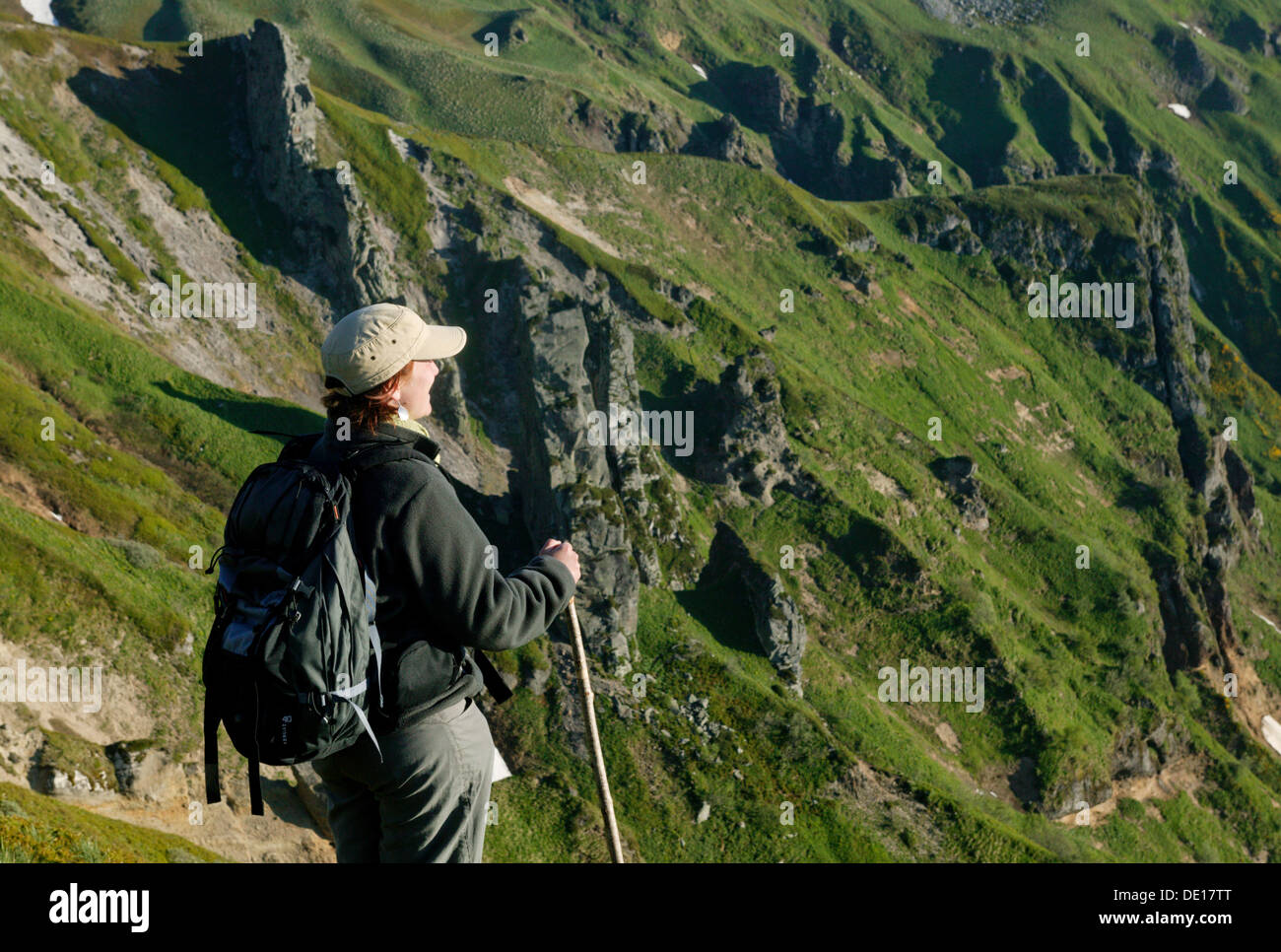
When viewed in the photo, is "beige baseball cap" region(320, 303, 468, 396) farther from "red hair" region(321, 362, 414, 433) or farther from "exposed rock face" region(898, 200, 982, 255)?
"exposed rock face" region(898, 200, 982, 255)

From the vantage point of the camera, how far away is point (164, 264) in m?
77.0

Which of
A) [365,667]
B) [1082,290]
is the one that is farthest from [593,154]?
[365,667]

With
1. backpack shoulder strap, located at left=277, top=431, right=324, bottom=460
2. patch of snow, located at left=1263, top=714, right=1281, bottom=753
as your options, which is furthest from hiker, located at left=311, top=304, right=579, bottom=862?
patch of snow, located at left=1263, top=714, right=1281, bottom=753

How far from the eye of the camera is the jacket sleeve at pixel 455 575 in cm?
654

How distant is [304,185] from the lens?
8412cm

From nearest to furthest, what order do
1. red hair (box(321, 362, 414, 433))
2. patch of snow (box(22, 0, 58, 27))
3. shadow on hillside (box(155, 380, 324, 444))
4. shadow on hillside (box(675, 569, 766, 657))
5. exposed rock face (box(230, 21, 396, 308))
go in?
1. red hair (box(321, 362, 414, 433))
2. shadow on hillside (box(155, 380, 324, 444))
3. shadow on hillside (box(675, 569, 766, 657))
4. exposed rock face (box(230, 21, 396, 308))
5. patch of snow (box(22, 0, 58, 27))

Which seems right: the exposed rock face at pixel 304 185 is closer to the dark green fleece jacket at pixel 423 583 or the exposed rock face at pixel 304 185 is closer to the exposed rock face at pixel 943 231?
the exposed rock face at pixel 943 231

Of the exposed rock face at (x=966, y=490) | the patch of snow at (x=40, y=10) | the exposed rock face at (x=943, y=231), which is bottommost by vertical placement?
the exposed rock face at (x=966, y=490)

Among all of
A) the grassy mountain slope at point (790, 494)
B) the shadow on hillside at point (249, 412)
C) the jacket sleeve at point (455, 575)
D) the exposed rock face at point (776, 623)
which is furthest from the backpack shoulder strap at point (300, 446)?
the exposed rock face at point (776, 623)

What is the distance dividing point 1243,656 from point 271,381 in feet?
320

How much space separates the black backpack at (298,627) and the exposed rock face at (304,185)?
77.3 meters

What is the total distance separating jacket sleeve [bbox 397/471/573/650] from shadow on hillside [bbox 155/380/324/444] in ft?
180

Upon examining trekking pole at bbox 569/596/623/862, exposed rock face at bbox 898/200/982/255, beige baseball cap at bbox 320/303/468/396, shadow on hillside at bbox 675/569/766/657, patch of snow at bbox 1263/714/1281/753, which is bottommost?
patch of snow at bbox 1263/714/1281/753

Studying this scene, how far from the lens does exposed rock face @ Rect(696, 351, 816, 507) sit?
3088 inches
